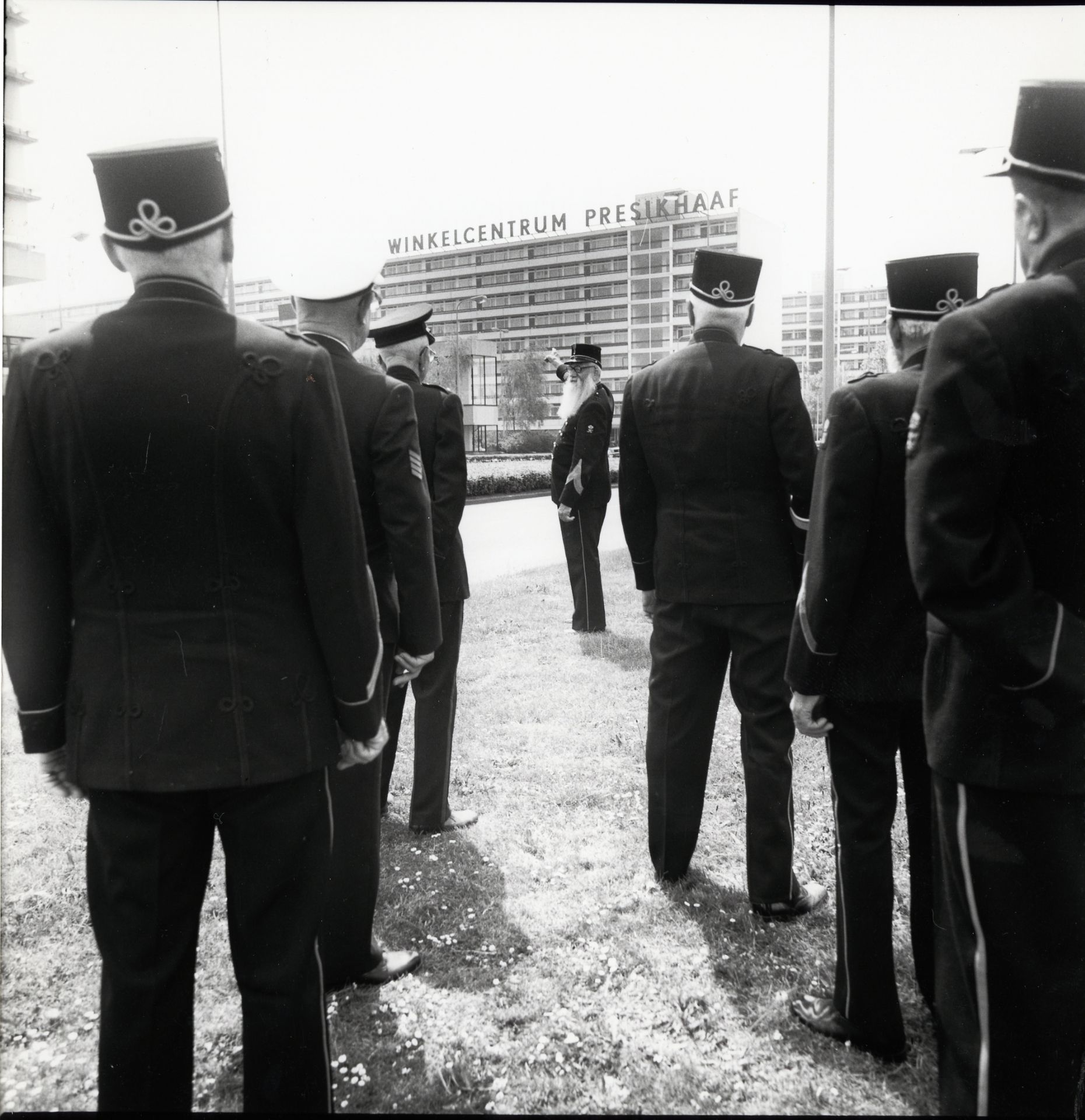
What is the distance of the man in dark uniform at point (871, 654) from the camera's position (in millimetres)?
2488

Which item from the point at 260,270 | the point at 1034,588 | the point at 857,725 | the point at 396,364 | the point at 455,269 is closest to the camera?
the point at 1034,588

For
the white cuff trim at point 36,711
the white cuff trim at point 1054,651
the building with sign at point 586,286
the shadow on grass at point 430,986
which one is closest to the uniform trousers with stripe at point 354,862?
the shadow on grass at point 430,986

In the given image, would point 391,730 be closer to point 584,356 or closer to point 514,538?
point 584,356

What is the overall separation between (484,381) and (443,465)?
196ft

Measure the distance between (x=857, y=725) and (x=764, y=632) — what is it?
2.68 feet

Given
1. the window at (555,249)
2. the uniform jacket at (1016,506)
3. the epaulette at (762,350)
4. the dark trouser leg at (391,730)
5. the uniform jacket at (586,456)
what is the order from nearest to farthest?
the uniform jacket at (1016,506) → the epaulette at (762,350) → the dark trouser leg at (391,730) → the uniform jacket at (586,456) → the window at (555,249)

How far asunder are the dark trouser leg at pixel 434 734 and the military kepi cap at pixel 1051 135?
2.86 m

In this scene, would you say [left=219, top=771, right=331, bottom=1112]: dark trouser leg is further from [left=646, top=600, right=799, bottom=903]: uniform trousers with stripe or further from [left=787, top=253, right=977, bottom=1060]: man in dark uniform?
[left=646, top=600, right=799, bottom=903]: uniform trousers with stripe

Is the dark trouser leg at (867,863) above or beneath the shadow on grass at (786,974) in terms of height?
above

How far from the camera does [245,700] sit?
79.5 inches

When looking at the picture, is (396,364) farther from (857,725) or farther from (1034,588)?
(1034,588)

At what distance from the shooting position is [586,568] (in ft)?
26.3

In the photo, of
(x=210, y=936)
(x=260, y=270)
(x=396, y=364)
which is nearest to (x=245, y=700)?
(x=260, y=270)

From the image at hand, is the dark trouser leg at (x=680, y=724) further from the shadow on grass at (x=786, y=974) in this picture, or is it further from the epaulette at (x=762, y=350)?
the epaulette at (x=762, y=350)
